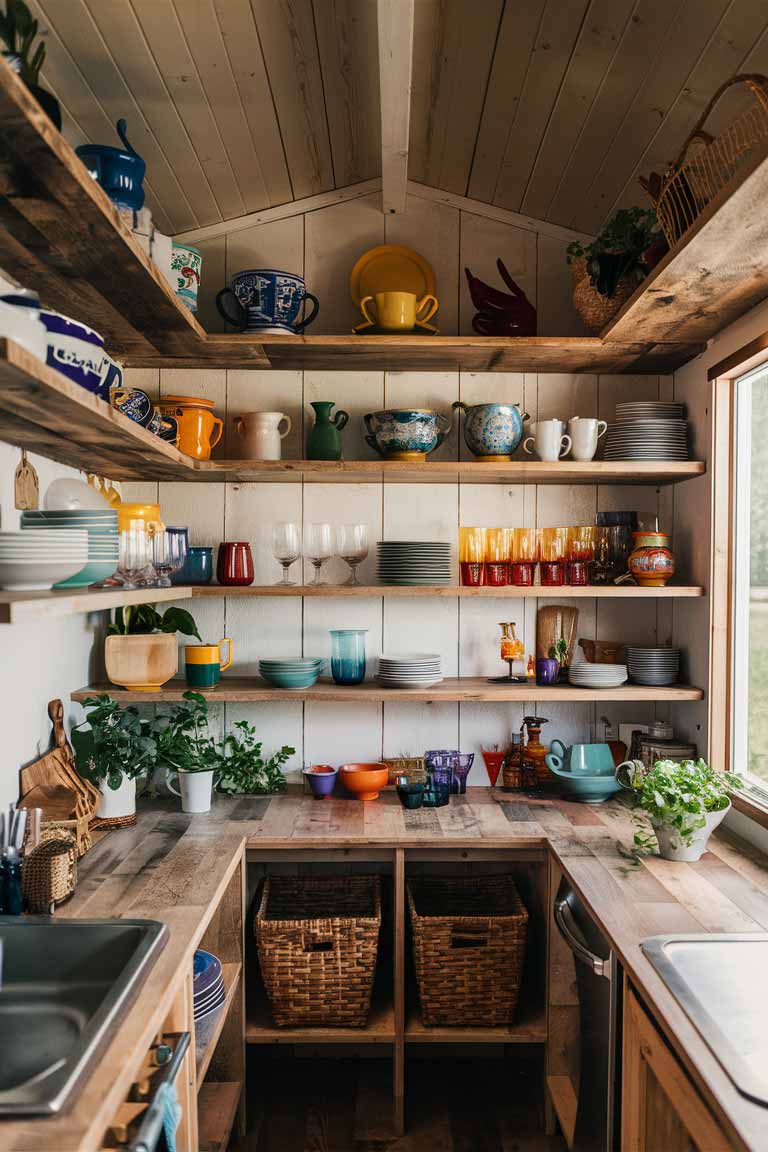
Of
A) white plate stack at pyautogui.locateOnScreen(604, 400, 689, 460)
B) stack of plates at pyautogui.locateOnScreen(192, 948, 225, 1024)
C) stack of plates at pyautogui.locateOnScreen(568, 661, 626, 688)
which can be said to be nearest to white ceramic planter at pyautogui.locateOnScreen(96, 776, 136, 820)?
stack of plates at pyautogui.locateOnScreen(192, 948, 225, 1024)

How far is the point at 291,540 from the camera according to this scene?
2801mm

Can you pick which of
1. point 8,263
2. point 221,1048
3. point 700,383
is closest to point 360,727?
point 221,1048

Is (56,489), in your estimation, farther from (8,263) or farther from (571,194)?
(571,194)

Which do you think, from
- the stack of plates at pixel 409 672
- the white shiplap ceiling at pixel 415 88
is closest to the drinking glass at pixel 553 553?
the stack of plates at pixel 409 672

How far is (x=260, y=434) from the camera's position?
2.80m

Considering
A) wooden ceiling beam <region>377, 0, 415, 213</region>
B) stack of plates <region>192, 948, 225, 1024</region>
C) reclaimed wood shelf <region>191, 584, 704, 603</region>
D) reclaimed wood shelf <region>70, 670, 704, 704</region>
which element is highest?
wooden ceiling beam <region>377, 0, 415, 213</region>

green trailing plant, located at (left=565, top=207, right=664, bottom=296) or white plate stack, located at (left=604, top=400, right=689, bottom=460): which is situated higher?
green trailing plant, located at (left=565, top=207, right=664, bottom=296)

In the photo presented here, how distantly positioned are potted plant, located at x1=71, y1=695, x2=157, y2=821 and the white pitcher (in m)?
0.89

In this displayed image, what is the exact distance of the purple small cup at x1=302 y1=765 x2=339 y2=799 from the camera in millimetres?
2826

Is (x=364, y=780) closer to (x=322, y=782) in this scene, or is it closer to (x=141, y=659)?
(x=322, y=782)

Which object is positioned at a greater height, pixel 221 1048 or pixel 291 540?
pixel 291 540

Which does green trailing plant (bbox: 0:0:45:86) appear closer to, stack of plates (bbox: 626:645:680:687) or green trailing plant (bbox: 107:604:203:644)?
green trailing plant (bbox: 107:604:203:644)

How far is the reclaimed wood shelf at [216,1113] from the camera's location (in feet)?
7.09

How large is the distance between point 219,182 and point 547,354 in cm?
115
